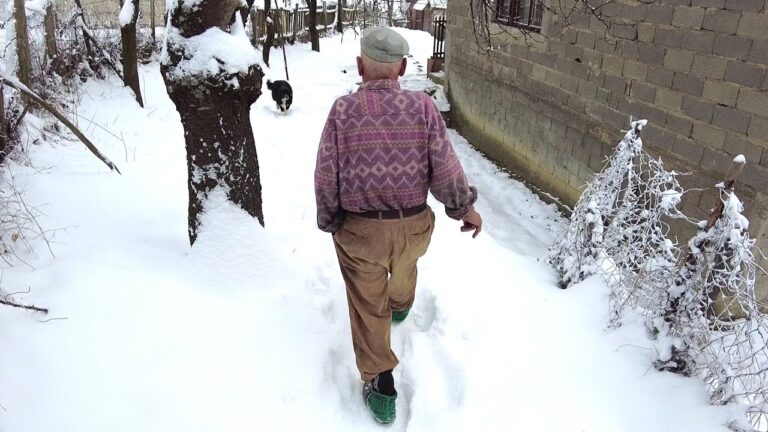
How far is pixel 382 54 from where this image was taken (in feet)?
6.33

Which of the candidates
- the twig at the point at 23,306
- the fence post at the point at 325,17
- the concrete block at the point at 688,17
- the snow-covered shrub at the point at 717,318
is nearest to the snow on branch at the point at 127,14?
the twig at the point at 23,306

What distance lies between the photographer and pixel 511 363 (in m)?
2.48

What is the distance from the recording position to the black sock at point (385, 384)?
2.25 m

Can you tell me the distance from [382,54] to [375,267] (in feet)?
2.93

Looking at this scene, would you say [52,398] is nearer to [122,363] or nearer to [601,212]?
[122,363]

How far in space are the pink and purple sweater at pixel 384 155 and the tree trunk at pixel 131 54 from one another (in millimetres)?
6560

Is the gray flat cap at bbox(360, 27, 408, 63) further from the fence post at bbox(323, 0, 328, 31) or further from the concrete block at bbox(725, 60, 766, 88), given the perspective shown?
the fence post at bbox(323, 0, 328, 31)

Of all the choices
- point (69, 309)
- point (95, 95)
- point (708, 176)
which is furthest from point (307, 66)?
point (69, 309)

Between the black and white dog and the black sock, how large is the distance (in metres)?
7.26

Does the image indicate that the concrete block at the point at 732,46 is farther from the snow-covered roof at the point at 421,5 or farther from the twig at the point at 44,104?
the snow-covered roof at the point at 421,5

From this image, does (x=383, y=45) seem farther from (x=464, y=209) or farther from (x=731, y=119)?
(x=731, y=119)

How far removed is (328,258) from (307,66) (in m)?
13.0

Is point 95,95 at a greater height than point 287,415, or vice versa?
point 95,95

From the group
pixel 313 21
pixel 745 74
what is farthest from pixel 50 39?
pixel 313 21
